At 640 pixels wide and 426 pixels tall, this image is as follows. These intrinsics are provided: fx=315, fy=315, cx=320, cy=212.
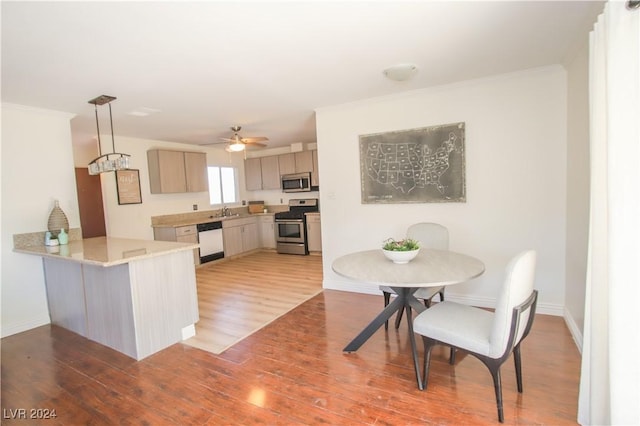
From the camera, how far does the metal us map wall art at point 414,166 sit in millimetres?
3344

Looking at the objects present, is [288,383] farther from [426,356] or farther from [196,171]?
[196,171]

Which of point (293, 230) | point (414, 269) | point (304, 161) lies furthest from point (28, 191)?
point (304, 161)

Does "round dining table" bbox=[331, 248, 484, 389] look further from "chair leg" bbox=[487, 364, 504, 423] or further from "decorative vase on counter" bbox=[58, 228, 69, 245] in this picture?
"decorative vase on counter" bbox=[58, 228, 69, 245]

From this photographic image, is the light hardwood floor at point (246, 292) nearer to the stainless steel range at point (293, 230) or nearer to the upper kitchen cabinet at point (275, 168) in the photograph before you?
the stainless steel range at point (293, 230)

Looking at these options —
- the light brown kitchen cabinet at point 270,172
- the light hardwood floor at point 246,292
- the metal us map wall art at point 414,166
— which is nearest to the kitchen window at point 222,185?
the light brown kitchen cabinet at point 270,172

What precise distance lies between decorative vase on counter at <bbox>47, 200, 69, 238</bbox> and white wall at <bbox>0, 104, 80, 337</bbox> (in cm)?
12

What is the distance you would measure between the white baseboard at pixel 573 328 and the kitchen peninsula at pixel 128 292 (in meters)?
3.27

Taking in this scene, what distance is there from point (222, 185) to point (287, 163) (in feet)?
5.10

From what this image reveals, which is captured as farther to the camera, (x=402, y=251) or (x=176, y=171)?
(x=176, y=171)

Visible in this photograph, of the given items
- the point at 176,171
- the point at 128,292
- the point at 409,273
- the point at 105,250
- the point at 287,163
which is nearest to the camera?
the point at 409,273

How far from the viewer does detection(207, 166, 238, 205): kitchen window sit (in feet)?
22.3

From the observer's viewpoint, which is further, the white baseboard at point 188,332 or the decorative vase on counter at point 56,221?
the decorative vase on counter at point 56,221

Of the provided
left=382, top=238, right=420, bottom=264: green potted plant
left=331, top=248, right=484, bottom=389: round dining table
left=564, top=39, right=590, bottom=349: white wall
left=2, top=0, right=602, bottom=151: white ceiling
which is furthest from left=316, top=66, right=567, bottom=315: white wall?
left=382, top=238, right=420, bottom=264: green potted plant

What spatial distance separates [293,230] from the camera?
258 inches
